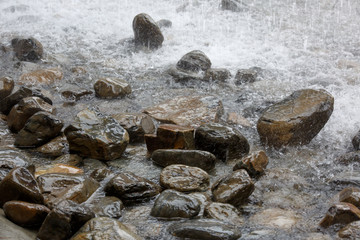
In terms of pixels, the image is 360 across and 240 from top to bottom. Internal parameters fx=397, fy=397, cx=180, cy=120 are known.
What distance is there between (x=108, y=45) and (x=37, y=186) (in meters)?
4.62

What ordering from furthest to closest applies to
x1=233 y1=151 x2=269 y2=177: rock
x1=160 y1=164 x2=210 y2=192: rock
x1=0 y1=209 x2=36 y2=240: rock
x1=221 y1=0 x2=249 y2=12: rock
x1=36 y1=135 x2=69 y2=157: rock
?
x1=221 y1=0 x2=249 y2=12: rock → x1=36 y1=135 x2=69 y2=157: rock → x1=233 y1=151 x2=269 y2=177: rock → x1=160 y1=164 x2=210 y2=192: rock → x1=0 y1=209 x2=36 y2=240: rock

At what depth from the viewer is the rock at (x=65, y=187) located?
3121 millimetres

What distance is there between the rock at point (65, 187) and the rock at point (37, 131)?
0.82m

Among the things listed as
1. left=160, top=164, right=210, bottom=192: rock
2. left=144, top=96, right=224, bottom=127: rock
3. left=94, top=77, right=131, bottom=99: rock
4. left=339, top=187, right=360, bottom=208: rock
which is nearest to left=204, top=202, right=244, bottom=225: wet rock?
left=160, top=164, right=210, bottom=192: rock

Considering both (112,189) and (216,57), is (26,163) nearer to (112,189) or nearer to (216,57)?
(112,189)

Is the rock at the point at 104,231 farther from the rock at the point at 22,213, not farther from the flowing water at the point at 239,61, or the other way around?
the rock at the point at 22,213

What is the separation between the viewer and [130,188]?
331 cm

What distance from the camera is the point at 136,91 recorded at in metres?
5.56

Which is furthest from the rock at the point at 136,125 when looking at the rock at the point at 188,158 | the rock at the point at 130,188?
the rock at the point at 130,188

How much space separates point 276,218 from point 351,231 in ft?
1.81

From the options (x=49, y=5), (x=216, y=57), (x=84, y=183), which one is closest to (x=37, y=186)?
(x=84, y=183)

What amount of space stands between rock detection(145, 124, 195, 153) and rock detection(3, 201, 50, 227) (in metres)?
1.47

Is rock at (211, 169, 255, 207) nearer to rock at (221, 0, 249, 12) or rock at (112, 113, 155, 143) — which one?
rock at (112, 113, 155, 143)

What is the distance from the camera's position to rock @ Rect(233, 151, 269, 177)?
368cm
